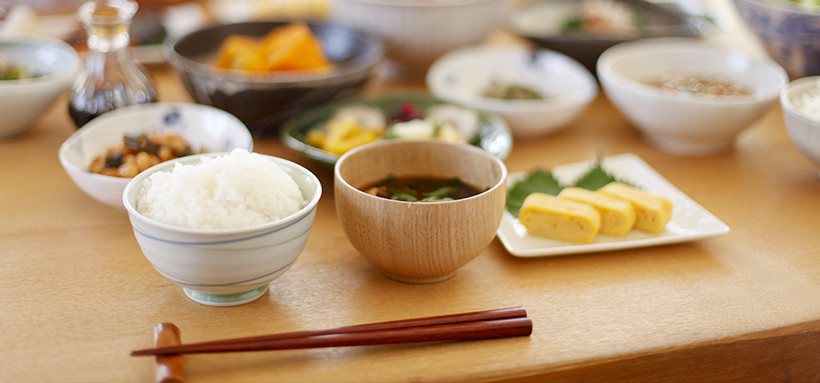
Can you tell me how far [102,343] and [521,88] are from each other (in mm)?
1237

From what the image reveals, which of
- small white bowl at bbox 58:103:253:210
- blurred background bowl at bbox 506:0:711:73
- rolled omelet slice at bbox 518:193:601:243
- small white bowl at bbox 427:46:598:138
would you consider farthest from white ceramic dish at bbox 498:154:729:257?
blurred background bowl at bbox 506:0:711:73

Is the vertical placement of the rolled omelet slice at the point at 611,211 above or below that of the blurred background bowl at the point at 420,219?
below

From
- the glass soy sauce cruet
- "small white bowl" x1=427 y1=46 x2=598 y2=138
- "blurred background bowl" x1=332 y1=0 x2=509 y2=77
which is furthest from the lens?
"blurred background bowl" x1=332 y1=0 x2=509 y2=77

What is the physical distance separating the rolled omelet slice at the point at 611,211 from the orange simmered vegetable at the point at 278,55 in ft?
2.58

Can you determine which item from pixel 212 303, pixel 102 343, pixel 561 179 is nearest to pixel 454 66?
pixel 561 179

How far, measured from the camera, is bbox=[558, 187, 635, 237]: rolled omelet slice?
4.12ft

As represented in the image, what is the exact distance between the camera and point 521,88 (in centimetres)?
187

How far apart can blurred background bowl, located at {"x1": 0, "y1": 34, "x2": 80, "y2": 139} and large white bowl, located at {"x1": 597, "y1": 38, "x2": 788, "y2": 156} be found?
4.18 ft

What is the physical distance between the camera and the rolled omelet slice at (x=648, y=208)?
1.27 m

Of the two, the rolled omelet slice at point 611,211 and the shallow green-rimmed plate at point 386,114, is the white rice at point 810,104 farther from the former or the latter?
the shallow green-rimmed plate at point 386,114

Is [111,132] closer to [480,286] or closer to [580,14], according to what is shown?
[480,286]

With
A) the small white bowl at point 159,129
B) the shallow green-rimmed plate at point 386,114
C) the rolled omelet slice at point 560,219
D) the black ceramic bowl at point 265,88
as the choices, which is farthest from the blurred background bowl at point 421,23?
the rolled omelet slice at point 560,219

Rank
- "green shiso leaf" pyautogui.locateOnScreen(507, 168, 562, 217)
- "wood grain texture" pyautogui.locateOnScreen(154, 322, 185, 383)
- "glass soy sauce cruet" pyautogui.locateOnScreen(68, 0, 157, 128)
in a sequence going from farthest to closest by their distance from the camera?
"glass soy sauce cruet" pyautogui.locateOnScreen(68, 0, 157, 128), "green shiso leaf" pyautogui.locateOnScreen(507, 168, 562, 217), "wood grain texture" pyautogui.locateOnScreen(154, 322, 185, 383)

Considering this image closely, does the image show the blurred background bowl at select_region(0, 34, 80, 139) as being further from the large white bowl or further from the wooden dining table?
the large white bowl
